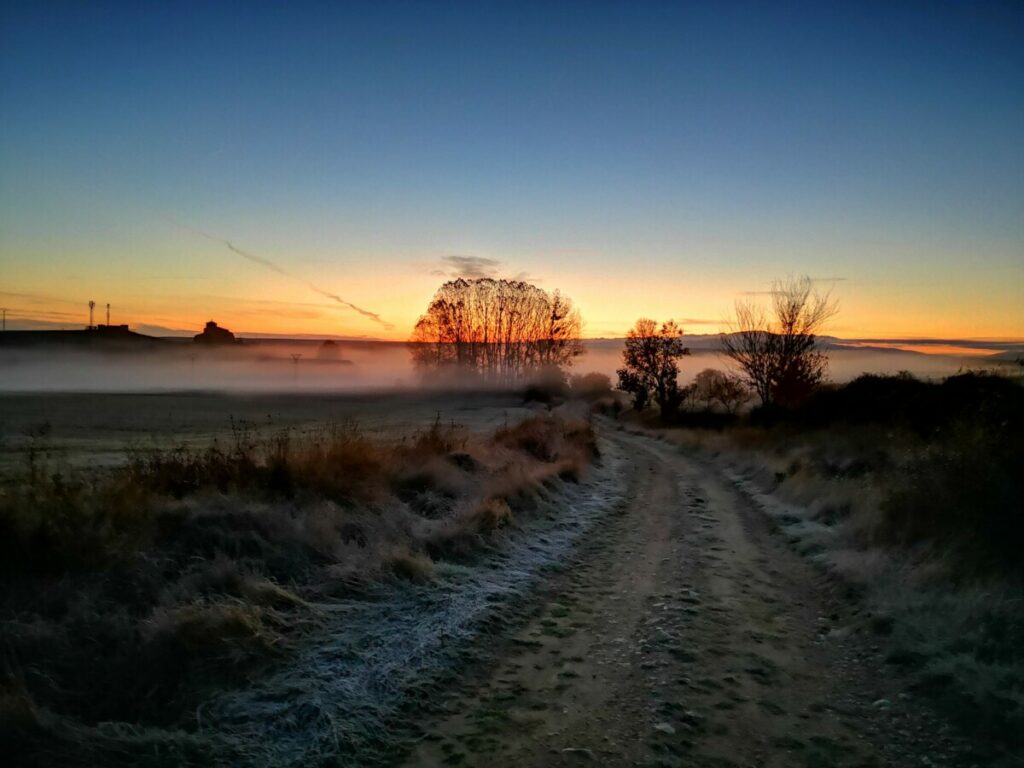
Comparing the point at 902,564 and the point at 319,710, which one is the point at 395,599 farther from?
the point at 902,564

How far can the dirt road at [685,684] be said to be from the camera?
455 centimetres

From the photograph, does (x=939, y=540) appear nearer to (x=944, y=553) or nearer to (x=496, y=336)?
(x=944, y=553)

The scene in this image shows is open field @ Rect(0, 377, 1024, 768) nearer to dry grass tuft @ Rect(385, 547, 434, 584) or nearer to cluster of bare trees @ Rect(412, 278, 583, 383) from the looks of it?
dry grass tuft @ Rect(385, 547, 434, 584)

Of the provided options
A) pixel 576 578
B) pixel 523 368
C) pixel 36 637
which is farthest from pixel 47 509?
pixel 523 368

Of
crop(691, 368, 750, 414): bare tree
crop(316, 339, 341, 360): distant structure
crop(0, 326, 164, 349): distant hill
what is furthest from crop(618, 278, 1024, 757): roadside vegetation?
crop(0, 326, 164, 349): distant hill

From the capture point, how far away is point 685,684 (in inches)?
218

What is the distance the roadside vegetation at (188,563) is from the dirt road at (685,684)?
1913 mm

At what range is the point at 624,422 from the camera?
5928 cm

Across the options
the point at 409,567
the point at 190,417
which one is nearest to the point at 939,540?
the point at 409,567

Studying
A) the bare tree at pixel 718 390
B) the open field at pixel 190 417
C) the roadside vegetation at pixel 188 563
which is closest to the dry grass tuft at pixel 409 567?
the roadside vegetation at pixel 188 563

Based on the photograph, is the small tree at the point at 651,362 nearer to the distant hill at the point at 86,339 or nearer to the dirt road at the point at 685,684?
the dirt road at the point at 685,684

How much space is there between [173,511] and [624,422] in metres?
53.9

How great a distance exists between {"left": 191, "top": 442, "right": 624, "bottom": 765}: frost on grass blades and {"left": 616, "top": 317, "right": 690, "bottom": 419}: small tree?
2178 inches

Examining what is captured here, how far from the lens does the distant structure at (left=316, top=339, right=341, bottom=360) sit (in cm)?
10288
